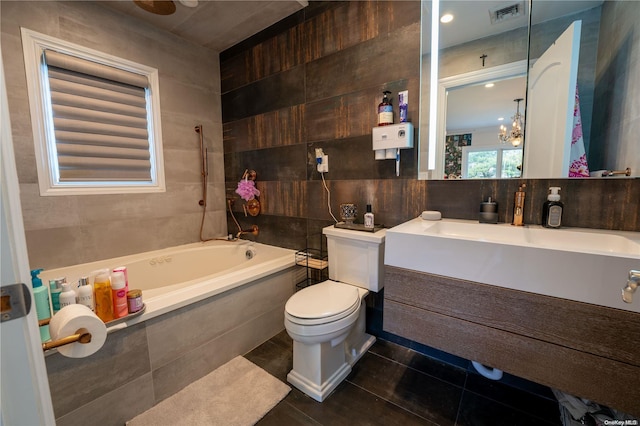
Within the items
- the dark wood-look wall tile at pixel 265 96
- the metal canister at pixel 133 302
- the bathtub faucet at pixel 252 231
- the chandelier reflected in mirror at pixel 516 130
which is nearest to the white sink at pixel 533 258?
the chandelier reflected in mirror at pixel 516 130

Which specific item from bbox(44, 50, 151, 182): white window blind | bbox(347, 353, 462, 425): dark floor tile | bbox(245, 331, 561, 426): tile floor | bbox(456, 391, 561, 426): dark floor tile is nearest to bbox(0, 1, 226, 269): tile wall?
bbox(44, 50, 151, 182): white window blind

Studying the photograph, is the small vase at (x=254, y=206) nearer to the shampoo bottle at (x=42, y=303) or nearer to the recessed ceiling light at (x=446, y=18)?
the shampoo bottle at (x=42, y=303)

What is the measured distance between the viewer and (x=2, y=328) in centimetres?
48

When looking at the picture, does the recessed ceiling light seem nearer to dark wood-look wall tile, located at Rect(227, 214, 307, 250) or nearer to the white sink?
the white sink

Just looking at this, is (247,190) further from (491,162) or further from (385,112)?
(491,162)

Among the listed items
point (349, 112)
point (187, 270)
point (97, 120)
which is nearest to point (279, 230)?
point (187, 270)

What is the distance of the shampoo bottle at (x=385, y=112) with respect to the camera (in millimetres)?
1659

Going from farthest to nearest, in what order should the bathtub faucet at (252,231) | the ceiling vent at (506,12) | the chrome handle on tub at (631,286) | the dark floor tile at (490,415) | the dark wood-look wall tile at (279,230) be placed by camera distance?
the bathtub faucet at (252,231)
the dark wood-look wall tile at (279,230)
the ceiling vent at (506,12)
the dark floor tile at (490,415)
the chrome handle on tub at (631,286)

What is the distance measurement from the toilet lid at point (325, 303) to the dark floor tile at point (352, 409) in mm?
460

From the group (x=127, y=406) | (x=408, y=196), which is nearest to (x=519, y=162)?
(x=408, y=196)

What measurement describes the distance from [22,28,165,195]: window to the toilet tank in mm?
1741

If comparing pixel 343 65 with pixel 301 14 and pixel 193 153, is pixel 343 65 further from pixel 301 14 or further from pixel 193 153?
pixel 193 153

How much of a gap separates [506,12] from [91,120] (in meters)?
2.82

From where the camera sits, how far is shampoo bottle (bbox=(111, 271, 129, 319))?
121 cm
